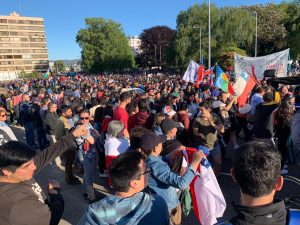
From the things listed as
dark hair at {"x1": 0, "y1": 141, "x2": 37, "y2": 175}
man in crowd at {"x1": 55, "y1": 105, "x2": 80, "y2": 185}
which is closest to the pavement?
man in crowd at {"x1": 55, "y1": 105, "x2": 80, "y2": 185}

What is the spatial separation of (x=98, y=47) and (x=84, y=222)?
65603mm

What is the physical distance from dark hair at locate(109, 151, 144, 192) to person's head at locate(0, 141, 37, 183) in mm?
698

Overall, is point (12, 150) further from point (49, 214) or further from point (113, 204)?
point (113, 204)

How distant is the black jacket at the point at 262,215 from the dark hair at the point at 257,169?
0.26ft

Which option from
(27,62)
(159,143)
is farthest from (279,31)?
(27,62)

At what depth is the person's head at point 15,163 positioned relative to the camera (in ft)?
7.14

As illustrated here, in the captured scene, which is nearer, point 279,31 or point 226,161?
point 226,161

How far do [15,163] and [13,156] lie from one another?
0.18ft

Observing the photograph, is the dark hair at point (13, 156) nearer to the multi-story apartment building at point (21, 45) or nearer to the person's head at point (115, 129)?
the person's head at point (115, 129)

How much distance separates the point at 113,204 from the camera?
1.83 meters

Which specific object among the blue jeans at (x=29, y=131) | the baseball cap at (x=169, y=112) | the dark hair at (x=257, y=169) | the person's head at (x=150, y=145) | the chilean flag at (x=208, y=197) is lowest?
the blue jeans at (x=29, y=131)

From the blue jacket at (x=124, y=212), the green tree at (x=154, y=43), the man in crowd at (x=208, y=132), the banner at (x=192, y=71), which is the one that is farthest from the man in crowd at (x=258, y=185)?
the green tree at (x=154, y=43)

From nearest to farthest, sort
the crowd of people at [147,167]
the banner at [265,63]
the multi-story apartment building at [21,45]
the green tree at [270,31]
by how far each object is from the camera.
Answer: the crowd of people at [147,167] < the banner at [265,63] < the green tree at [270,31] < the multi-story apartment building at [21,45]

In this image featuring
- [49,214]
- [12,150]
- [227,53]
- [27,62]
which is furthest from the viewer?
[27,62]
